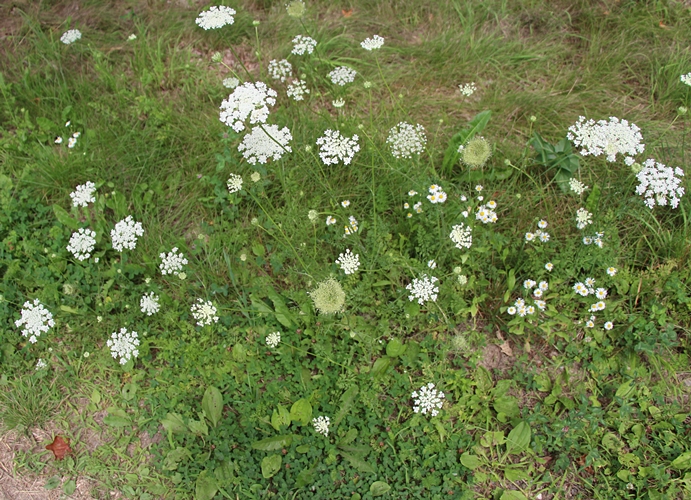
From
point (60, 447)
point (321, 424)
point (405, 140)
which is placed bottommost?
point (60, 447)

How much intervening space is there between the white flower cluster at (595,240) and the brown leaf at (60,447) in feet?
10.3

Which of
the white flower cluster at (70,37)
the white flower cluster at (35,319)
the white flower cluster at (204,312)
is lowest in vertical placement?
the white flower cluster at (35,319)

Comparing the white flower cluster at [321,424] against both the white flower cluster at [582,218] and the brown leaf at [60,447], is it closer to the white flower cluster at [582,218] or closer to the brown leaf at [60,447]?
the brown leaf at [60,447]

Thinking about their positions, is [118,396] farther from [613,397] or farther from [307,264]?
[613,397]

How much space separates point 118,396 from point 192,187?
1414 millimetres

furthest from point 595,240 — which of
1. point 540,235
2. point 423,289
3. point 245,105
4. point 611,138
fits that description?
point 245,105

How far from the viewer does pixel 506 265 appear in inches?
123

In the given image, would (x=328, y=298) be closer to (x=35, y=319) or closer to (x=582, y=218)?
(x=582, y=218)

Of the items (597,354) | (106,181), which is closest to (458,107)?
(597,354)

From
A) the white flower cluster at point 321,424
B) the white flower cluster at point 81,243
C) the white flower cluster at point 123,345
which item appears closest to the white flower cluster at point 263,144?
the white flower cluster at point 81,243

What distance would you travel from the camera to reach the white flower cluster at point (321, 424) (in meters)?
2.74

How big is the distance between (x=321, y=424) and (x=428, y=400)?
0.58 meters

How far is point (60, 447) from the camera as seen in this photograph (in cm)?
291

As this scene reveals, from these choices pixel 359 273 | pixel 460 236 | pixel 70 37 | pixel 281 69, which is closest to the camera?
pixel 460 236
